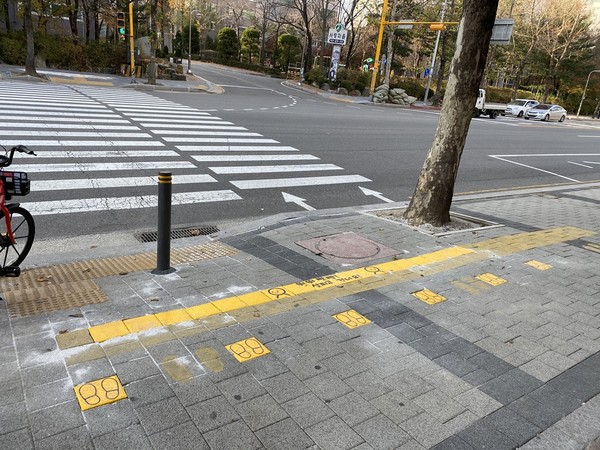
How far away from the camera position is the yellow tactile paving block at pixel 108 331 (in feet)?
11.2

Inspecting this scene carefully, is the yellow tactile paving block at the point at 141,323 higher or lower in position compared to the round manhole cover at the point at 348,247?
lower

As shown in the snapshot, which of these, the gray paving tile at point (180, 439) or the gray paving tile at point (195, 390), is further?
the gray paving tile at point (195, 390)

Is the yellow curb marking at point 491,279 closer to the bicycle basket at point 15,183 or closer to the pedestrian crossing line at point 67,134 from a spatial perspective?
the bicycle basket at point 15,183

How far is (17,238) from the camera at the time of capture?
4.74 metres

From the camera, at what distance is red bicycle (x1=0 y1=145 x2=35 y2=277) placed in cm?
416

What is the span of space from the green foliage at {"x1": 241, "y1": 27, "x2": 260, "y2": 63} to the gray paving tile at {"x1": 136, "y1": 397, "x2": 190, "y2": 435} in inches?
2718

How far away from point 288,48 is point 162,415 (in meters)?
63.0

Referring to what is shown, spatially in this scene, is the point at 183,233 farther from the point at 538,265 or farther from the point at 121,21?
the point at 121,21

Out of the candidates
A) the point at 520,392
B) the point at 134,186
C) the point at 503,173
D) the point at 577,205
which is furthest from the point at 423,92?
the point at 520,392

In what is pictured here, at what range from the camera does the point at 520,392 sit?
3.17m

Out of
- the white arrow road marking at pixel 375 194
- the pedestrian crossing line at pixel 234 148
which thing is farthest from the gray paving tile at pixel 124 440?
the pedestrian crossing line at pixel 234 148

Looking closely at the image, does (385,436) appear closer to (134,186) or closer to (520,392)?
(520,392)

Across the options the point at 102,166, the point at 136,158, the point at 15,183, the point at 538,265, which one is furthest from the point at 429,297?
the point at 136,158

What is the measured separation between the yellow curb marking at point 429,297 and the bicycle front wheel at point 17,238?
389 cm
